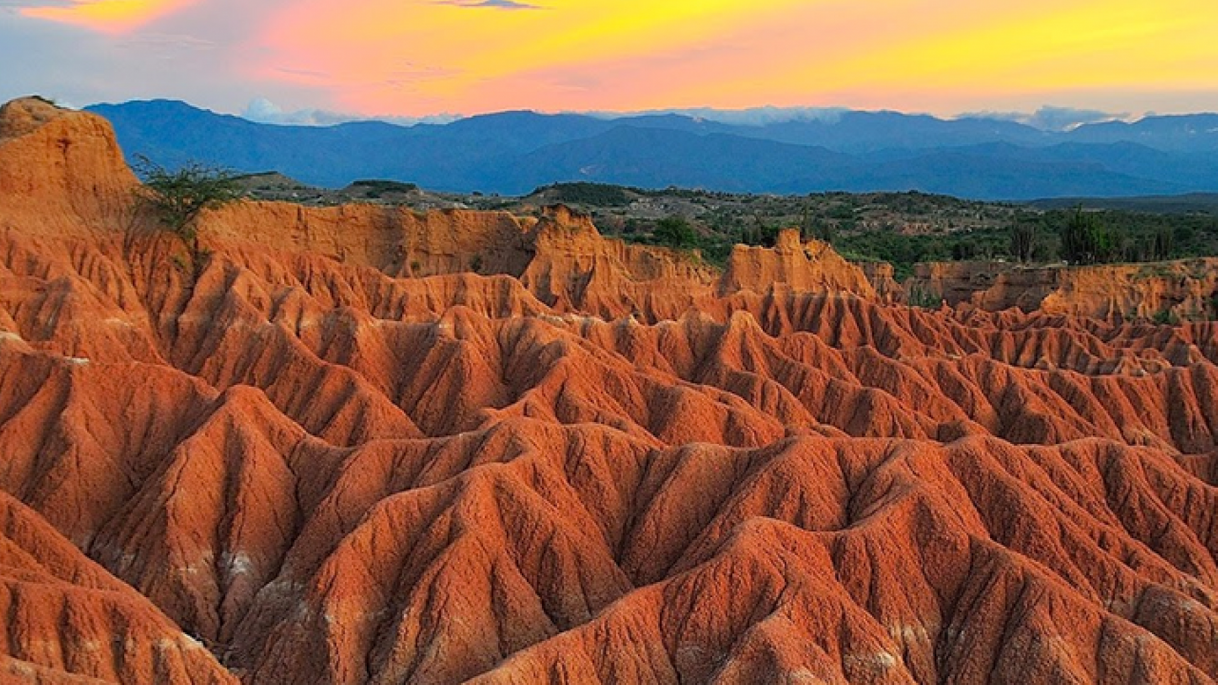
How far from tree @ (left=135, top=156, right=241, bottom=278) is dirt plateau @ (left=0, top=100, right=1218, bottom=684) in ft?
2.75

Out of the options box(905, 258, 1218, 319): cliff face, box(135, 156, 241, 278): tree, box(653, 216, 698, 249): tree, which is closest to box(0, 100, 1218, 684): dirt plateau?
box(135, 156, 241, 278): tree

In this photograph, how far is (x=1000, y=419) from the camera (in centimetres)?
6188

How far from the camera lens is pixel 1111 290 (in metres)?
98.7

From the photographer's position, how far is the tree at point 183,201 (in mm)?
60250

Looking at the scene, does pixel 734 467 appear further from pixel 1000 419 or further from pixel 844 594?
pixel 1000 419

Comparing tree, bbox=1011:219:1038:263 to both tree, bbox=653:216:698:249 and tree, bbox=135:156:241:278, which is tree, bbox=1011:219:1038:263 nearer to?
tree, bbox=653:216:698:249

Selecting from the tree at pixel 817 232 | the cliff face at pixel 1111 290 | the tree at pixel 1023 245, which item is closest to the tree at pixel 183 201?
the cliff face at pixel 1111 290

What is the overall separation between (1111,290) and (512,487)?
254 ft

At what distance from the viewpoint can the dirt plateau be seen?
1228 inches

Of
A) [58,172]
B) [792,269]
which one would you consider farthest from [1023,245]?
[58,172]

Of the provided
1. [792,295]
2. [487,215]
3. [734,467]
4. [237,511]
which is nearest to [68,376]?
[237,511]

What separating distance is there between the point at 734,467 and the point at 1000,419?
27.2 m

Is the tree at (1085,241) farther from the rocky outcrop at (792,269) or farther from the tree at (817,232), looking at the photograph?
the rocky outcrop at (792,269)

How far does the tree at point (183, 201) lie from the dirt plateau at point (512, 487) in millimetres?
837
